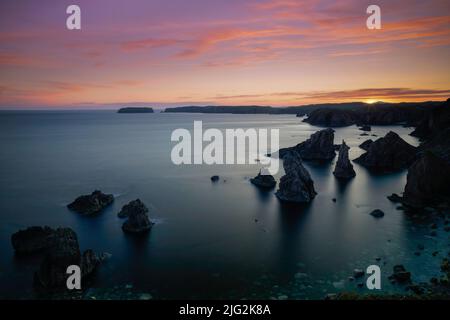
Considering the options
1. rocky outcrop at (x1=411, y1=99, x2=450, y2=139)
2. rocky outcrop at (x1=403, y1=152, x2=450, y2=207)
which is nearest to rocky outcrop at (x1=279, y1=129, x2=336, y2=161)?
rocky outcrop at (x1=411, y1=99, x2=450, y2=139)

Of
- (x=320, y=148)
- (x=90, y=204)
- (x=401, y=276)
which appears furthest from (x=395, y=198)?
(x=90, y=204)

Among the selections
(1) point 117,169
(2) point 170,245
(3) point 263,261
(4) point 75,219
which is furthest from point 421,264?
(1) point 117,169

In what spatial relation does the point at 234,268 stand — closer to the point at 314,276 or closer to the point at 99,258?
the point at 314,276

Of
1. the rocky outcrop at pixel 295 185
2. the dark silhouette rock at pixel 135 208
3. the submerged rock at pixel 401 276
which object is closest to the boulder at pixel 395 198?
the rocky outcrop at pixel 295 185

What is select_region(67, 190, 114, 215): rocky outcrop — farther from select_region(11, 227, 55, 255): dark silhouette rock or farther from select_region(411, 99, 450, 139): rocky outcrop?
select_region(411, 99, 450, 139): rocky outcrop

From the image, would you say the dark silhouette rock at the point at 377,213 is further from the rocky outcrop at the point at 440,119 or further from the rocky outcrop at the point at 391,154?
the rocky outcrop at the point at 440,119

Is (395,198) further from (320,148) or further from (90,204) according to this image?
(90,204)
